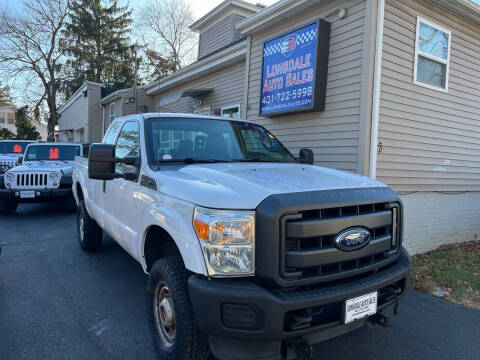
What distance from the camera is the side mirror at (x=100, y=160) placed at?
2836 mm

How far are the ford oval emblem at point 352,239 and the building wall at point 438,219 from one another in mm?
3860

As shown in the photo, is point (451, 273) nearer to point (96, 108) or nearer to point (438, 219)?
point (438, 219)

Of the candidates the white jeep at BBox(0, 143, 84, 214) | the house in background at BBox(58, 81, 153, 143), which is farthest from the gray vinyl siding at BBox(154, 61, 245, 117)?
the white jeep at BBox(0, 143, 84, 214)

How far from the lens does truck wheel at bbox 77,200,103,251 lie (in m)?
5.03

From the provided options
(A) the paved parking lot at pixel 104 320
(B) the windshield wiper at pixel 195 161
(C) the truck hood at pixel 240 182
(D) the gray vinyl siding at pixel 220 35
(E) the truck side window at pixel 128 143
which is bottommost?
(A) the paved parking lot at pixel 104 320

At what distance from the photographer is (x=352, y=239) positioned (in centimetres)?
226

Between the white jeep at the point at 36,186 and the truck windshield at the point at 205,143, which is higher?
the truck windshield at the point at 205,143

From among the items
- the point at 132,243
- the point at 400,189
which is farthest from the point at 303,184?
the point at 400,189

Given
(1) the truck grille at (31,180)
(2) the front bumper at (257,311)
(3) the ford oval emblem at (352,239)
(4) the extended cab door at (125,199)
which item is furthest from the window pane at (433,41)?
(1) the truck grille at (31,180)

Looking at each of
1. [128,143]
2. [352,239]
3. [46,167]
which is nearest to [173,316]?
[352,239]

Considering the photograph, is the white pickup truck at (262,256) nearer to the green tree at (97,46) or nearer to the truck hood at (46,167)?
the truck hood at (46,167)

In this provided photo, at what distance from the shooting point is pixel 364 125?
204 inches

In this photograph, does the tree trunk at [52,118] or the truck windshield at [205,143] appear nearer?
the truck windshield at [205,143]

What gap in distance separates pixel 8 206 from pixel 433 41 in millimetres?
9482
